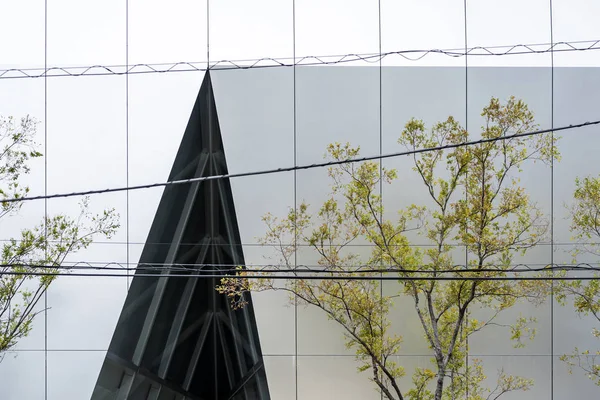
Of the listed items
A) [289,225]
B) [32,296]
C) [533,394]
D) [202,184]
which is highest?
[202,184]

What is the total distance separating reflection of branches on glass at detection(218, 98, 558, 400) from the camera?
25.4 ft

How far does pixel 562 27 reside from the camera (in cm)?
851

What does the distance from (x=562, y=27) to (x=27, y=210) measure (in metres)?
8.78

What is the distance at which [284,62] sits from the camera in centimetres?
866

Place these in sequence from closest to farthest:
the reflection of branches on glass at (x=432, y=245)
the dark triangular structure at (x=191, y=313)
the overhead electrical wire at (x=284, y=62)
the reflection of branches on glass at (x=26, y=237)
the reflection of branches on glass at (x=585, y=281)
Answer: the reflection of branches on glass at (x=432, y=245) < the reflection of branches on glass at (x=585, y=281) < the reflection of branches on glass at (x=26, y=237) < the overhead electrical wire at (x=284, y=62) < the dark triangular structure at (x=191, y=313)

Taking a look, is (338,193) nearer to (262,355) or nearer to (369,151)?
(369,151)

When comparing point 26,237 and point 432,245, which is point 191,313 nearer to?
point 26,237

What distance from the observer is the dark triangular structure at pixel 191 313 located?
28.5 feet

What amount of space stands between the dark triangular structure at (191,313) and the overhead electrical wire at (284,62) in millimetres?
556

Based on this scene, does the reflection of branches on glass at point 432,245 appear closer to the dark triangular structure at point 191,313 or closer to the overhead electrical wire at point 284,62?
the dark triangular structure at point 191,313

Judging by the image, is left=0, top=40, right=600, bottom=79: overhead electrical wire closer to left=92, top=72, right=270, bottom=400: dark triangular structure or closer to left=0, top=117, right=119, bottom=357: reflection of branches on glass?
left=92, top=72, right=270, bottom=400: dark triangular structure

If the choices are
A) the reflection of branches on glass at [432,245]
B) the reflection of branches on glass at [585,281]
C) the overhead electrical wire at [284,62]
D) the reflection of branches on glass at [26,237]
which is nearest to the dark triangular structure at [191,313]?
the overhead electrical wire at [284,62]

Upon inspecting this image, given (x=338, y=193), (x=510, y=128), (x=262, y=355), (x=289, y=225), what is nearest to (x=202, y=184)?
(x=289, y=225)

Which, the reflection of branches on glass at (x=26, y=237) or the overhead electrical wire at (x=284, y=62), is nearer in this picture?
the reflection of branches on glass at (x=26, y=237)
